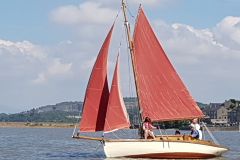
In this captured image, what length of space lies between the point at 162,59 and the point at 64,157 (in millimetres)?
10537

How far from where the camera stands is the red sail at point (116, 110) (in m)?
36.4

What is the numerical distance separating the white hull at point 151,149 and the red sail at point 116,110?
1.42m

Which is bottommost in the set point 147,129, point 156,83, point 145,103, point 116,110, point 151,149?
point 151,149

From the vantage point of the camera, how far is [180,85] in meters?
38.3

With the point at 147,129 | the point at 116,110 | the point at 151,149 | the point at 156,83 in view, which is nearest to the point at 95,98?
the point at 116,110

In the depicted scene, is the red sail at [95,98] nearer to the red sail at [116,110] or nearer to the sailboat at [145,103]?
→ the sailboat at [145,103]

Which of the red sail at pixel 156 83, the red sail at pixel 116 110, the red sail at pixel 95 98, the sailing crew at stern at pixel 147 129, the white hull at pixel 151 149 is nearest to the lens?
the white hull at pixel 151 149

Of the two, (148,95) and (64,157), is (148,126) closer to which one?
(148,95)

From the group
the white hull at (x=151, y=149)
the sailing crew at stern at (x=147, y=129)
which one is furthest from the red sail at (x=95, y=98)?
the sailing crew at stern at (x=147, y=129)

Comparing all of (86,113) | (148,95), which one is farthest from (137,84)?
Result: (86,113)

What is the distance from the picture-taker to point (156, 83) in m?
38.2

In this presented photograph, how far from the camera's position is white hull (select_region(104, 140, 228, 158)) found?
35.3 metres

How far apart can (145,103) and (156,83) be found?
65.6 inches

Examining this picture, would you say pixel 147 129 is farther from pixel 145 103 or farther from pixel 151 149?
pixel 145 103
